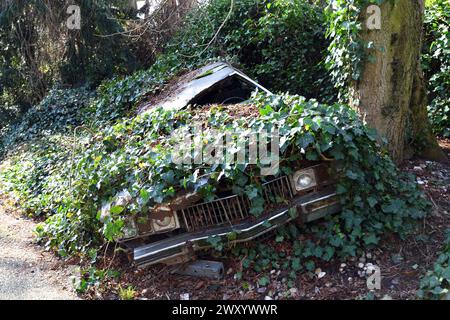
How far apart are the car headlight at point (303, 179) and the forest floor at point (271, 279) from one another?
0.62m

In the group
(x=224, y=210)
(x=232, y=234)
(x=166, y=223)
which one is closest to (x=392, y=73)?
(x=224, y=210)

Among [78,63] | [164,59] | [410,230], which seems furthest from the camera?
[78,63]

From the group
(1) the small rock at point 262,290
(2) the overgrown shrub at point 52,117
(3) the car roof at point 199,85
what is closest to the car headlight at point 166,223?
(1) the small rock at point 262,290

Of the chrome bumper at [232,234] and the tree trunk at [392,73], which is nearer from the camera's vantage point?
the chrome bumper at [232,234]

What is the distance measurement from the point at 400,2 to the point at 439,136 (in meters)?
3.16

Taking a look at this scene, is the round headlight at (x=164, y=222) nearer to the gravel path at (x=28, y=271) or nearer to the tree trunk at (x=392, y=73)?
the gravel path at (x=28, y=271)

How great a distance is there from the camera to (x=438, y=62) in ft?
25.2

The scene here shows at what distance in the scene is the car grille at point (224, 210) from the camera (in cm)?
404

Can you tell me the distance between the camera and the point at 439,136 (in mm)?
7621

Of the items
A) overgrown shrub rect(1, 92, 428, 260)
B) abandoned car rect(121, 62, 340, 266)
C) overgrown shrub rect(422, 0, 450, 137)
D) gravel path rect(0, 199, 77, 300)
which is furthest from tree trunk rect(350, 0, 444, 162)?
gravel path rect(0, 199, 77, 300)

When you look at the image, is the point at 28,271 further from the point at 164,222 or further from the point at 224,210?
the point at 224,210

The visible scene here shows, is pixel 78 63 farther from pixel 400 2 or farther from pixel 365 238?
pixel 365 238

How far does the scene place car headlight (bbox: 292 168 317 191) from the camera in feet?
13.3

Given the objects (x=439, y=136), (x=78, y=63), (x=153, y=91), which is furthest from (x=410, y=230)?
(x=78, y=63)
